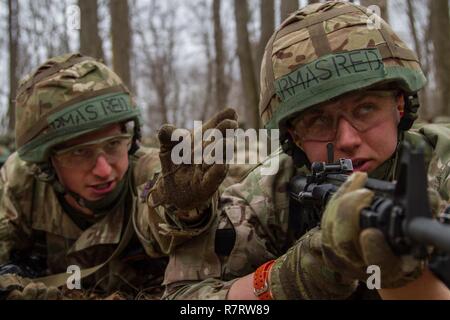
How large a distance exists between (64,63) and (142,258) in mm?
1487

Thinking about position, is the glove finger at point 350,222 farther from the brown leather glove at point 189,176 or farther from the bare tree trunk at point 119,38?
the bare tree trunk at point 119,38

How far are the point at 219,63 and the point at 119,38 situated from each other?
545 centimetres

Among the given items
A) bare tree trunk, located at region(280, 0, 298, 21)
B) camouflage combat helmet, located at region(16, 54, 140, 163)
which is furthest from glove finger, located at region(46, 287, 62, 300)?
bare tree trunk, located at region(280, 0, 298, 21)

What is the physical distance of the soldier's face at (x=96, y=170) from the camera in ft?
11.2

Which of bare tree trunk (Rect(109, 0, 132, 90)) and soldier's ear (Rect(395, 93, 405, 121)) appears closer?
soldier's ear (Rect(395, 93, 405, 121))

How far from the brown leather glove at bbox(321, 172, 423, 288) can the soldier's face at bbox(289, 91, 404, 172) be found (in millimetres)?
777

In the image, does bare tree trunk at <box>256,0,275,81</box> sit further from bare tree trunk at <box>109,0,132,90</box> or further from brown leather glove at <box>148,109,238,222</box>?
brown leather glove at <box>148,109,238,222</box>

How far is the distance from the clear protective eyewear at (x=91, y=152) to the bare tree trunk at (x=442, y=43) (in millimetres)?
8125

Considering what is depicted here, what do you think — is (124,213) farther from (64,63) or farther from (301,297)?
(301,297)

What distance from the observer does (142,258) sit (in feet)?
11.7

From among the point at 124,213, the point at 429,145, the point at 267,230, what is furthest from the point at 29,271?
the point at 429,145

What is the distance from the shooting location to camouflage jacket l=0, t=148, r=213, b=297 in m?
3.52

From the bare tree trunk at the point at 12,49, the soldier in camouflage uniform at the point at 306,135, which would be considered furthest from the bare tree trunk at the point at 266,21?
the bare tree trunk at the point at 12,49

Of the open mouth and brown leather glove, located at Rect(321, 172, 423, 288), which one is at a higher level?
the open mouth
